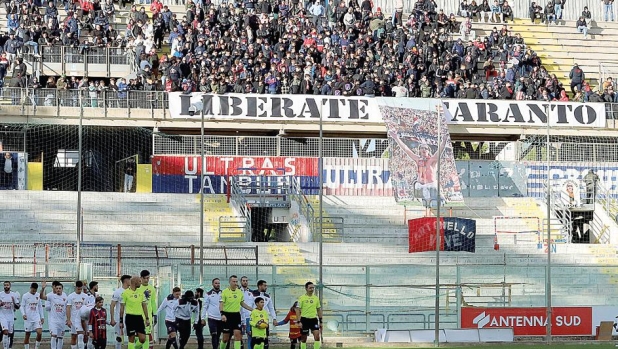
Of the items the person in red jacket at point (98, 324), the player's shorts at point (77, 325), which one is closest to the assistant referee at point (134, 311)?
the person in red jacket at point (98, 324)

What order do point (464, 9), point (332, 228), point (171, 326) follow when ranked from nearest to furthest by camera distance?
point (171, 326) < point (332, 228) < point (464, 9)

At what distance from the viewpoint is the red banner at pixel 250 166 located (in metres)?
44.5

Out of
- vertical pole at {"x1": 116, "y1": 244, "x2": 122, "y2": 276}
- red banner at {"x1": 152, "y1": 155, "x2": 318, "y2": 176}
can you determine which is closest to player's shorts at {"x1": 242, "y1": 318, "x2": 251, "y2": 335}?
vertical pole at {"x1": 116, "y1": 244, "x2": 122, "y2": 276}

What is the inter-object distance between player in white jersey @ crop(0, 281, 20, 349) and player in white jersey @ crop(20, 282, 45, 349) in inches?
10.2

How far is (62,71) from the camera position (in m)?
48.2

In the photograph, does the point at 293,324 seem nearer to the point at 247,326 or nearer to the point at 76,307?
the point at 247,326

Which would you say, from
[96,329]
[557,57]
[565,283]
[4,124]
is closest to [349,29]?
[557,57]

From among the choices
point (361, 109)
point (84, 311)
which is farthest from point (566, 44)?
point (84, 311)

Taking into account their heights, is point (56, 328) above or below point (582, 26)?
below

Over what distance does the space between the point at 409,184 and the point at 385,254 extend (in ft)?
7.56

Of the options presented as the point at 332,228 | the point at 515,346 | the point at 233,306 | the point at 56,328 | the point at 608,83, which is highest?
the point at 608,83

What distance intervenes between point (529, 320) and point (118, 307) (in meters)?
10.6

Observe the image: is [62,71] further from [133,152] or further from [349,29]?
[349,29]

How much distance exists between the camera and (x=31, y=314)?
1151 inches
